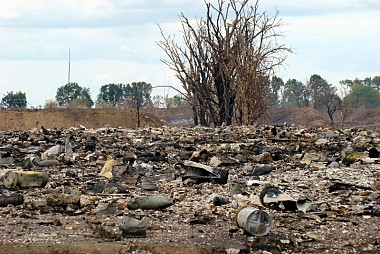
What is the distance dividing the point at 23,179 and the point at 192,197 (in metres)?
1.64

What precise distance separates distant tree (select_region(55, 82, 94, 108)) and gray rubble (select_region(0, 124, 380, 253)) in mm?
44744

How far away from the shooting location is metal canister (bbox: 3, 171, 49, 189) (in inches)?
229

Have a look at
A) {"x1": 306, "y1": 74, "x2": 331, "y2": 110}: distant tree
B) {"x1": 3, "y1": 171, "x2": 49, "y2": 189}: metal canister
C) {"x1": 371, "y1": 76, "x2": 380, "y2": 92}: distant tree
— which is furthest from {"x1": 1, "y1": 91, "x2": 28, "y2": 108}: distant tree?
{"x1": 371, "y1": 76, "x2": 380, "y2": 92}: distant tree

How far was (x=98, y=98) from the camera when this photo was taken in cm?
5891

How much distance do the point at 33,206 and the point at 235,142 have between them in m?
5.41

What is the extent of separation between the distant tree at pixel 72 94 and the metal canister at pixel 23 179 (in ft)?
153

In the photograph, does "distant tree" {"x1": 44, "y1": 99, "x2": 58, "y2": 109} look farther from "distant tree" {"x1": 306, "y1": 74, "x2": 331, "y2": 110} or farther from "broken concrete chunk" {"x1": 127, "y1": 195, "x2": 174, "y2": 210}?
"broken concrete chunk" {"x1": 127, "y1": 195, "x2": 174, "y2": 210}

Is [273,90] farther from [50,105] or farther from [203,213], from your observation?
[203,213]

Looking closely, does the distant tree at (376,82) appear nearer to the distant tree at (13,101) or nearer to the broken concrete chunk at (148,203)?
the distant tree at (13,101)

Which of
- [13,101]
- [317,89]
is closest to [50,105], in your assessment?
[13,101]

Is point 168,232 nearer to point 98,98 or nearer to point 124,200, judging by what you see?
point 124,200

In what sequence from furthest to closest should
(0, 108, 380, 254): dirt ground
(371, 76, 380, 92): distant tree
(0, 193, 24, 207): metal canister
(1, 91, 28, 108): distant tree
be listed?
(371, 76, 380, 92): distant tree → (1, 91, 28, 108): distant tree → (0, 193, 24, 207): metal canister → (0, 108, 380, 254): dirt ground

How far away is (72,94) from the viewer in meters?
56.2

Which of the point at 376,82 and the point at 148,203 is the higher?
the point at 376,82
